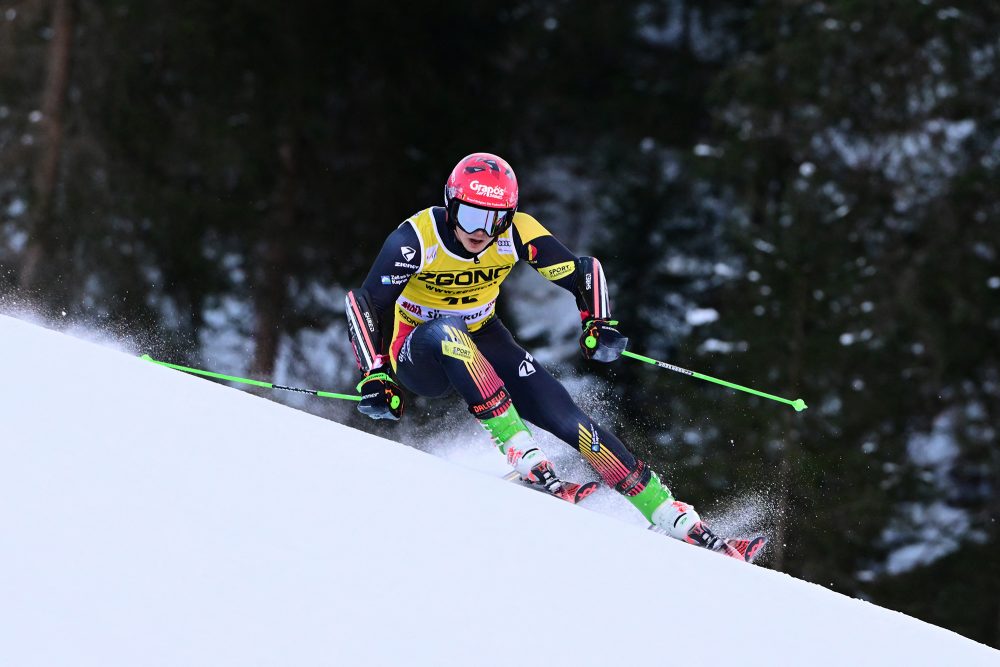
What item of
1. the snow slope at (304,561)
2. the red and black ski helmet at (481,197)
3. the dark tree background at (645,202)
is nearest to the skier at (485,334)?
the red and black ski helmet at (481,197)

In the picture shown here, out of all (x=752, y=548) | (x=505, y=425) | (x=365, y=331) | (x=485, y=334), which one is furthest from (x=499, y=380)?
(x=752, y=548)

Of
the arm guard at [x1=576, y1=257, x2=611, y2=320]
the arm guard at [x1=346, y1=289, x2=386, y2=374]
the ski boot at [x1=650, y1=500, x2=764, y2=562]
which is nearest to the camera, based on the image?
the arm guard at [x1=346, y1=289, x2=386, y2=374]

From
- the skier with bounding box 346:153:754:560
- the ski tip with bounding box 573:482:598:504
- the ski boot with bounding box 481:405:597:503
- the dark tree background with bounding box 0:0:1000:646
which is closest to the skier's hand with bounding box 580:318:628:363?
the skier with bounding box 346:153:754:560

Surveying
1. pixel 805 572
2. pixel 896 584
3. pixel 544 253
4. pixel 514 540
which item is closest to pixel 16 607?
pixel 514 540

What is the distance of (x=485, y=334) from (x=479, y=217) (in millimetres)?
664

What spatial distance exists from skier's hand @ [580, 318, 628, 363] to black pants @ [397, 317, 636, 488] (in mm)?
222

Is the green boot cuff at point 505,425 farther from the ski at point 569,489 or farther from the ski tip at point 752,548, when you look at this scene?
the ski tip at point 752,548

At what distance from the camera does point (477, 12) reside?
17.1 m

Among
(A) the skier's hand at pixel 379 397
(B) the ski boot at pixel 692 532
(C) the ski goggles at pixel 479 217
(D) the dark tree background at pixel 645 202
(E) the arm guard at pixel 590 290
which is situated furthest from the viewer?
(D) the dark tree background at pixel 645 202

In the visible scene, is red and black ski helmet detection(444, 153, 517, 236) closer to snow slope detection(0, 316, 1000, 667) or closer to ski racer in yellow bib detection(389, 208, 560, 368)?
ski racer in yellow bib detection(389, 208, 560, 368)

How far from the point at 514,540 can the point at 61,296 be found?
522 inches

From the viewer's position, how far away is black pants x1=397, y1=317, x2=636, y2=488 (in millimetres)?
5363

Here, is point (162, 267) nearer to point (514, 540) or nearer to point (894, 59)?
point (894, 59)

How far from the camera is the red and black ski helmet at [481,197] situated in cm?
538
